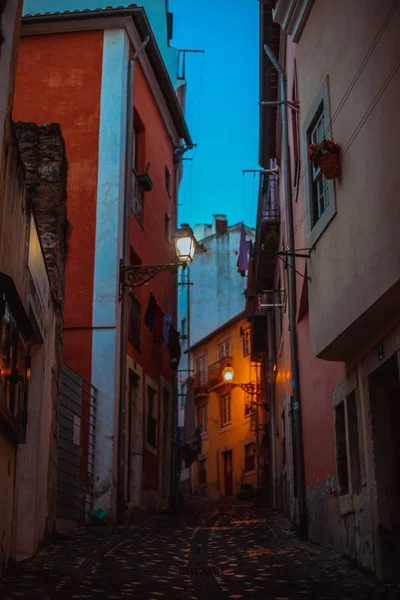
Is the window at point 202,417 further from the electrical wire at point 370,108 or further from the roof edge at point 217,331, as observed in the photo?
the electrical wire at point 370,108

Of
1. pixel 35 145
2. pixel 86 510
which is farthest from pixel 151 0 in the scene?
pixel 86 510

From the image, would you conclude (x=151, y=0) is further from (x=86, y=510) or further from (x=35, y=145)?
(x=86, y=510)

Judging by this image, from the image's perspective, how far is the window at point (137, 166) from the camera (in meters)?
18.6

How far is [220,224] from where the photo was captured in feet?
155

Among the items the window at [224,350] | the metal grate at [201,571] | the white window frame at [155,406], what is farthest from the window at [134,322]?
the window at [224,350]

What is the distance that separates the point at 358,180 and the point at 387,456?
8.61ft

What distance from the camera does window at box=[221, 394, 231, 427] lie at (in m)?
41.3

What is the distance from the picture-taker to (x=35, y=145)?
1139 cm

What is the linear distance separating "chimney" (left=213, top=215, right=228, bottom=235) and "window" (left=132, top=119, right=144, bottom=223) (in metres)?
27.0

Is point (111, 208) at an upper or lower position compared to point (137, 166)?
lower

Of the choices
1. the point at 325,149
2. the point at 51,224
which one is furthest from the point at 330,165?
the point at 51,224

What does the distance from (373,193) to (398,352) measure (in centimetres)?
139

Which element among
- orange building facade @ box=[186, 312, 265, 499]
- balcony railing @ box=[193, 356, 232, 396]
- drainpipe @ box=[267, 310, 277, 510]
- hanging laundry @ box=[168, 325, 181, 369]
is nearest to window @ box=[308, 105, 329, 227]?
hanging laundry @ box=[168, 325, 181, 369]

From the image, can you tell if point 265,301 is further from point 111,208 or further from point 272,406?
point 111,208
